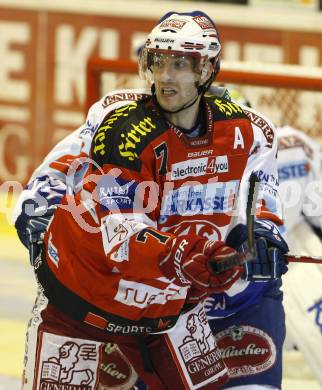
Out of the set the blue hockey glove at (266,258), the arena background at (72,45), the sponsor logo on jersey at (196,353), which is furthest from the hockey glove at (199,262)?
the arena background at (72,45)

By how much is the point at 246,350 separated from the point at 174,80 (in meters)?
0.82

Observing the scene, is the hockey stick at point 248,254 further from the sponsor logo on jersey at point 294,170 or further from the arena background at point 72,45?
the arena background at point 72,45

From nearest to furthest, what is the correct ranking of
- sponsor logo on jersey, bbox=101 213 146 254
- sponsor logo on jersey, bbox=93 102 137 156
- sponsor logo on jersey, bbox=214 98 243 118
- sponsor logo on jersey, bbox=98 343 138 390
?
1. sponsor logo on jersey, bbox=101 213 146 254
2. sponsor logo on jersey, bbox=93 102 137 156
3. sponsor logo on jersey, bbox=214 98 243 118
4. sponsor logo on jersey, bbox=98 343 138 390

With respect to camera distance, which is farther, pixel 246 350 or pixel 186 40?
pixel 246 350

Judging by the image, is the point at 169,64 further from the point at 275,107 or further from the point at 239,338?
the point at 275,107

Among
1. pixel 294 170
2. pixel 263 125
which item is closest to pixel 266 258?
pixel 263 125

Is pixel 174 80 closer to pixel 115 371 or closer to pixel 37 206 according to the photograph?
pixel 37 206

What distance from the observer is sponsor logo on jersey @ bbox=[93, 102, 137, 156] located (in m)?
3.24

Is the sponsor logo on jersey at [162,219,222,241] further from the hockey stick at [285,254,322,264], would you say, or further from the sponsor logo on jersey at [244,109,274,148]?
the sponsor logo on jersey at [244,109,274,148]

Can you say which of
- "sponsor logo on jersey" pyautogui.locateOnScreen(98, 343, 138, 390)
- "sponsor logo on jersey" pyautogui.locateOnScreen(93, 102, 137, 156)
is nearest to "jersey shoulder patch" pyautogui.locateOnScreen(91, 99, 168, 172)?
"sponsor logo on jersey" pyautogui.locateOnScreen(93, 102, 137, 156)

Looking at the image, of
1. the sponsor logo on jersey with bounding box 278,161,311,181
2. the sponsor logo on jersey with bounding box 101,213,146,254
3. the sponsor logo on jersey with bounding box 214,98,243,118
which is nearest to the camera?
the sponsor logo on jersey with bounding box 101,213,146,254

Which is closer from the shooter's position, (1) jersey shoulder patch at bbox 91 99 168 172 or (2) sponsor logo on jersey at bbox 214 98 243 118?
(1) jersey shoulder patch at bbox 91 99 168 172

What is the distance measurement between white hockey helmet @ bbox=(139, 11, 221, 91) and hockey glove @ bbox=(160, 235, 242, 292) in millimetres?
554

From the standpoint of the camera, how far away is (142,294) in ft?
10.7
